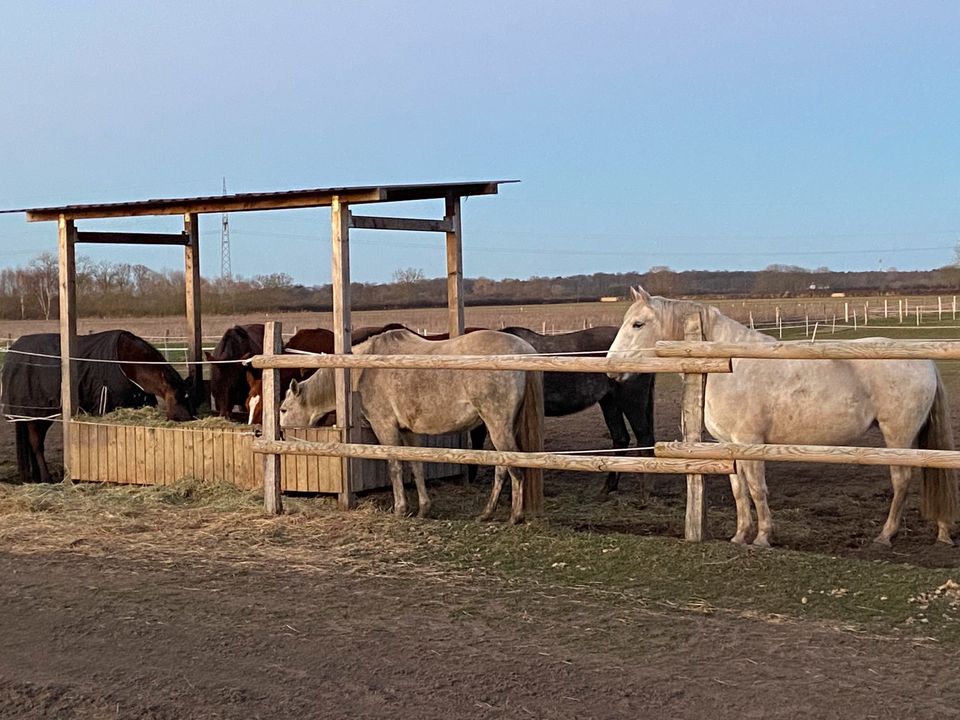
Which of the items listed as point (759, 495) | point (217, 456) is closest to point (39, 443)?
point (217, 456)

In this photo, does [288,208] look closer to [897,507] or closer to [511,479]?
[511,479]

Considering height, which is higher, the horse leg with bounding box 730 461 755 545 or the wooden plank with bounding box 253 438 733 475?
the wooden plank with bounding box 253 438 733 475

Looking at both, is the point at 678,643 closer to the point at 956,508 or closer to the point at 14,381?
the point at 956,508

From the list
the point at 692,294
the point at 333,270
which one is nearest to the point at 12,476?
the point at 333,270

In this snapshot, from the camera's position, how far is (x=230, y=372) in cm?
1137

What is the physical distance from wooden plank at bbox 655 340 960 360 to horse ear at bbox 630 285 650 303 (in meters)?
0.95

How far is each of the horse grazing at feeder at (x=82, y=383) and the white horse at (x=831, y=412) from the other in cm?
545

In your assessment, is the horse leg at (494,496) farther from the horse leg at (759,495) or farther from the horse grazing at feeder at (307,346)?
the horse grazing at feeder at (307,346)

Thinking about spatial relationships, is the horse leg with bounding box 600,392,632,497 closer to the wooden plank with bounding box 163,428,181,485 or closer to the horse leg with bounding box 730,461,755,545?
the horse leg with bounding box 730,461,755,545

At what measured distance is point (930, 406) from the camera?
6.93 m

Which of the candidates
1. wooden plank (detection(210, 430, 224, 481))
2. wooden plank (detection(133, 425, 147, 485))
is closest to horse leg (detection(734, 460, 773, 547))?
wooden plank (detection(210, 430, 224, 481))

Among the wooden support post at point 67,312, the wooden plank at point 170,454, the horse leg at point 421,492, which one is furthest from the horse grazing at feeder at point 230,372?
the horse leg at point 421,492

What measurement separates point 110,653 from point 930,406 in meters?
5.16

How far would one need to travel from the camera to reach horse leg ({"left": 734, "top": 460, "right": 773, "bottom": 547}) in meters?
6.68
